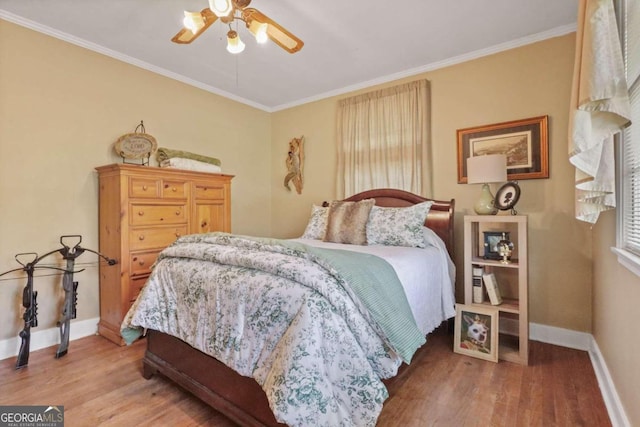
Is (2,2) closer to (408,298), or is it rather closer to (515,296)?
(408,298)

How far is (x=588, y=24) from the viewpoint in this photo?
1.30 metres

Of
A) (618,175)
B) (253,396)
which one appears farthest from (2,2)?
(618,175)

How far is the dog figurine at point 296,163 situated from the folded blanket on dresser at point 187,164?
1145 millimetres

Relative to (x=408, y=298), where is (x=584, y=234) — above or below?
above

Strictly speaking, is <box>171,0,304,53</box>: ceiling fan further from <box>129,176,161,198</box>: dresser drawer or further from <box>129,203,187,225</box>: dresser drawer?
<box>129,203,187,225</box>: dresser drawer

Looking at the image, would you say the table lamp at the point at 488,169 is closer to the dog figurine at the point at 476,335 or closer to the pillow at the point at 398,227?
the pillow at the point at 398,227

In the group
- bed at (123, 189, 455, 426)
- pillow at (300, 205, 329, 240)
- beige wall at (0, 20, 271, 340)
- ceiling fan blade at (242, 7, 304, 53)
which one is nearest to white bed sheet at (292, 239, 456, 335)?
bed at (123, 189, 455, 426)

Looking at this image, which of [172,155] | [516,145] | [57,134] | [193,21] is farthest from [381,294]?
[57,134]

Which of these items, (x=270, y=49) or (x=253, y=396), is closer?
(x=253, y=396)

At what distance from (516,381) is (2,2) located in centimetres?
442

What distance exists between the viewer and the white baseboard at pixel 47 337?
7.74ft

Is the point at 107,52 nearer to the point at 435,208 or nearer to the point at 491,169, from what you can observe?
the point at 435,208

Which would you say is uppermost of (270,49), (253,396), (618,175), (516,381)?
(270,49)

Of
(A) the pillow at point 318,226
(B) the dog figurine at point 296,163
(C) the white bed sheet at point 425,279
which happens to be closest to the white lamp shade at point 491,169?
(C) the white bed sheet at point 425,279
